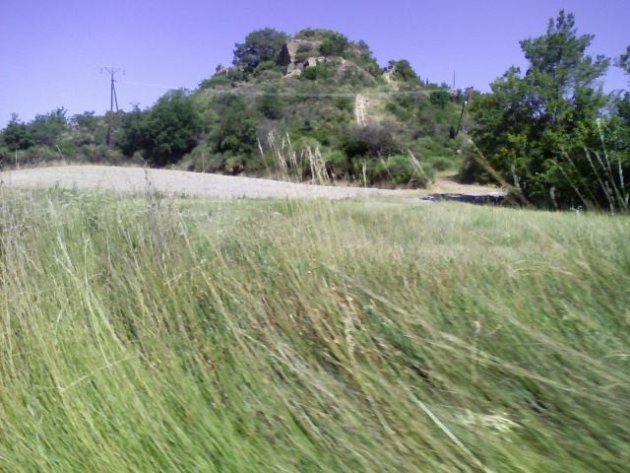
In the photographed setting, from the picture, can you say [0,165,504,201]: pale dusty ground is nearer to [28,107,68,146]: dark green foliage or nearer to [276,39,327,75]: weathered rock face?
[28,107,68,146]: dark green foliage

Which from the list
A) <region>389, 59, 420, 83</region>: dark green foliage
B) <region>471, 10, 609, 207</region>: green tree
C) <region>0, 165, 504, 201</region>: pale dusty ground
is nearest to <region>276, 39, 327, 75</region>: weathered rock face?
<region>389, 59, 420, 83</region>: dark green foliage

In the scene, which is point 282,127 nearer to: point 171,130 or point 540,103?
point 171,130

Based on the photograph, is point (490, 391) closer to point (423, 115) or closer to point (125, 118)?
point (125, 118)

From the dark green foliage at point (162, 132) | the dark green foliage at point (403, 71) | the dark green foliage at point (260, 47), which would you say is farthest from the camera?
the dark green foliage at point (260, 47)

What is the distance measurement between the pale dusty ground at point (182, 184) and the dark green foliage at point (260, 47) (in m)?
48.8

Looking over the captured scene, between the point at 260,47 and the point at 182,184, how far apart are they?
6439cm

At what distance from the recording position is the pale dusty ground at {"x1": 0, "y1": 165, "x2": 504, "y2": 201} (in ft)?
14.9

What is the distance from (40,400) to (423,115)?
40.3 metres

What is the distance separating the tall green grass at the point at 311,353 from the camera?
185 cm

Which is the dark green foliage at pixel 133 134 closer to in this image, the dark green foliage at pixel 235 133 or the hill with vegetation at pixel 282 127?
the hill with vegetation at pixel 282 127

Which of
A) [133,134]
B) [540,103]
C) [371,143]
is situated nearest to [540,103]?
[540,103]

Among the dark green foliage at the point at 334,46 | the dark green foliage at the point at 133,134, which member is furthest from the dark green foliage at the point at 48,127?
the dark green foliage at the point at 334,46

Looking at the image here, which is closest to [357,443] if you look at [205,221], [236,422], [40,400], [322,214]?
[236,422]

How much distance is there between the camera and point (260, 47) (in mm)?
75500
